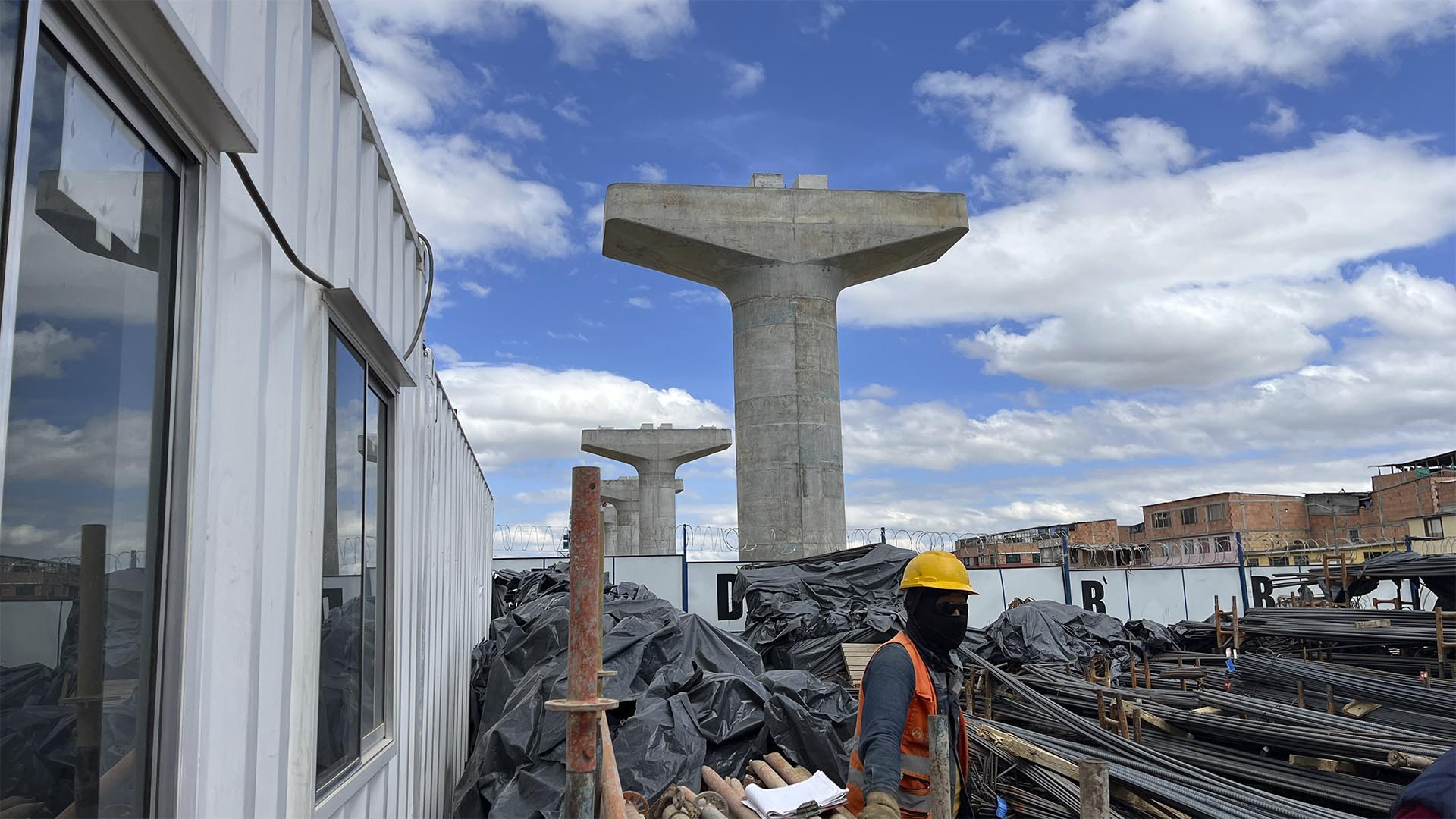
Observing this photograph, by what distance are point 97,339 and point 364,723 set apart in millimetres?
2731

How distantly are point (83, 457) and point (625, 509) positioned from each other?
54.5 metres

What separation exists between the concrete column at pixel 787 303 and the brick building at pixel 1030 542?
3393 centimetres

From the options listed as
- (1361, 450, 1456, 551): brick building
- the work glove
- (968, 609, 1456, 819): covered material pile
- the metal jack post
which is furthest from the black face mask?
(1361, 450, 1456, 551): brick building

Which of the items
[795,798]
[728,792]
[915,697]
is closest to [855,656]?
[728,792]

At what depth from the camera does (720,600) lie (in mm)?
18828

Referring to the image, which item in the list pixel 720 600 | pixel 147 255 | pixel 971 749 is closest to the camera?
pixel 147 255

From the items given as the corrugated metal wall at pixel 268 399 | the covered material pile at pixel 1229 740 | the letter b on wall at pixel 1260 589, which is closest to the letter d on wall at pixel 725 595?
the covered material pile at pixel 1229 740

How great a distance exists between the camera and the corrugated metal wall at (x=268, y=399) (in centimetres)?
225

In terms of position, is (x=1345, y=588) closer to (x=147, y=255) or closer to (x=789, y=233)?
(x=789, y=233)

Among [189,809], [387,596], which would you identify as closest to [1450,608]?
[387,596]

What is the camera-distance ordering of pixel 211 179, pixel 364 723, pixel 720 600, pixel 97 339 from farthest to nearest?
pixel 720 600, pixel 364 723, pixel 211 179, pixel 97 339

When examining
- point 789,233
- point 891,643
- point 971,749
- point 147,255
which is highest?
point 789,233

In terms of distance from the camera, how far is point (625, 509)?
183 ft

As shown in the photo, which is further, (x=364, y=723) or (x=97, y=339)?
(x=364, y=723)
